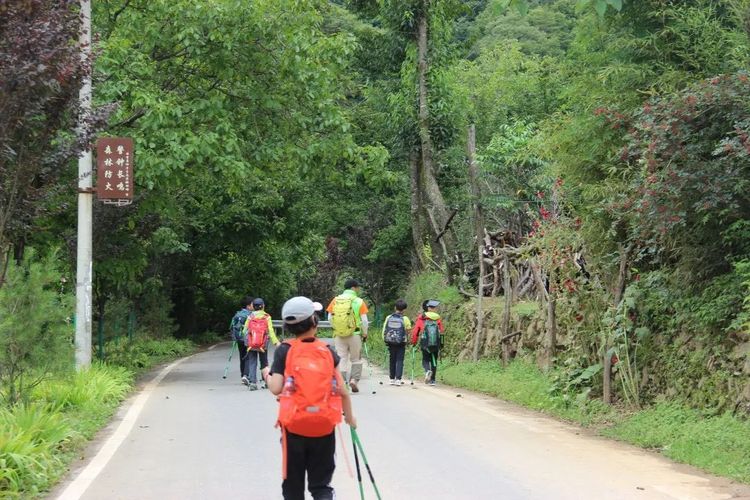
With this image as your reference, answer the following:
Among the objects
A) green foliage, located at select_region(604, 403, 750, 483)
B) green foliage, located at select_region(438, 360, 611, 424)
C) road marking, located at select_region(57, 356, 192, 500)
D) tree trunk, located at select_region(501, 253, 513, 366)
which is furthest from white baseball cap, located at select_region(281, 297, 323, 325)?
tree trunk, located at select_region(501, 253, 513, 366)

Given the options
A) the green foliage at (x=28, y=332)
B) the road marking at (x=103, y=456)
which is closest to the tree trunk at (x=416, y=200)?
the road marking at (x=103, y=456)

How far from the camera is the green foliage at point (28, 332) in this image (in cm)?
1032

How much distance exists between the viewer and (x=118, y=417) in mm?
12156

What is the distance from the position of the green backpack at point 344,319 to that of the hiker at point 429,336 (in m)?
3.24

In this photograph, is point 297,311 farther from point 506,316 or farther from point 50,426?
point 506,316

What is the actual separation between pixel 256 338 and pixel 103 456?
→ 686 cm

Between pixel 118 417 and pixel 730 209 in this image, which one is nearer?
pixel 730 209

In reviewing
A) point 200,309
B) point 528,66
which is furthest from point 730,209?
point 200,309

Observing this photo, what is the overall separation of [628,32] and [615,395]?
16.8 feet

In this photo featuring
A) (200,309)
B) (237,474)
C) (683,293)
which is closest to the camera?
(237,474)

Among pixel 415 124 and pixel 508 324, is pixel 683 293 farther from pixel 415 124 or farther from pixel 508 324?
pixel 415 124

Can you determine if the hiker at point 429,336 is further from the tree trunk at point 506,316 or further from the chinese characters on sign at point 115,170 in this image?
the chinese characters on sign at point 115,170

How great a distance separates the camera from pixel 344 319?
14305 mm

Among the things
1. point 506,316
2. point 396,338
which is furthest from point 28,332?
point 506,316
